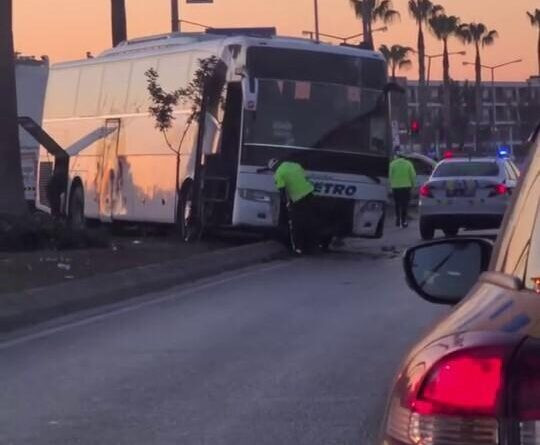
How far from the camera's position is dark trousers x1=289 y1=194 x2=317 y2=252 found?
2456cm

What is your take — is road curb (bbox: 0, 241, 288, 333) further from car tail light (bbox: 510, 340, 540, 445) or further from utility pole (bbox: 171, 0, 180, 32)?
utility pole (bbox: 171, 0, 180, 32)

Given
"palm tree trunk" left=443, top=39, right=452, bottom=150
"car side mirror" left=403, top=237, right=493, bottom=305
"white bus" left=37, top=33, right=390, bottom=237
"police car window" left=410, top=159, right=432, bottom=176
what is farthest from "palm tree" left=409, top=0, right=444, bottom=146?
"car side mirror" left=403, top=237, right=493, bottom=305

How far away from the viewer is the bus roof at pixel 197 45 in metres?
25.2

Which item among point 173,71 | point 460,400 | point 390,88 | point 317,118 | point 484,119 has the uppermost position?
point 484,119

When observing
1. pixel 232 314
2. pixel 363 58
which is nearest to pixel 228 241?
pixel 363 58

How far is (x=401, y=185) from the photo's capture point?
114 ft

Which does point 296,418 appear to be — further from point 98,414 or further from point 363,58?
point 363,58

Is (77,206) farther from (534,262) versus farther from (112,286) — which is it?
(534,262)

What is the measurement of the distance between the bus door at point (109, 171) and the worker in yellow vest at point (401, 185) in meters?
7.32

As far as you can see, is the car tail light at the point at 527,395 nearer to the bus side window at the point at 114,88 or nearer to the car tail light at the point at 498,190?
the car tail light at the point at 498,190

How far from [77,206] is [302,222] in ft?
27.4

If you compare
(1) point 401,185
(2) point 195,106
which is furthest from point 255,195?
(1) point 401,185

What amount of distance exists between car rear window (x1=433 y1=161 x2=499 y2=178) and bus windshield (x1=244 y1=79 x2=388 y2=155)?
10.1ft

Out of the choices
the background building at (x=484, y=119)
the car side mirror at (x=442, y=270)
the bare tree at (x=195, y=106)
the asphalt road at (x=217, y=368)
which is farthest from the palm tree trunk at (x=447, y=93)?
the car side mirror at (x=442, y=270)
